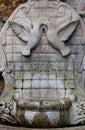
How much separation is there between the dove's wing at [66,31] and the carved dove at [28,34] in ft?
0.92

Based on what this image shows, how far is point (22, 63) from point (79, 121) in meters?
→ 1.09

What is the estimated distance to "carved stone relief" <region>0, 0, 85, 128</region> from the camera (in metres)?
4.90

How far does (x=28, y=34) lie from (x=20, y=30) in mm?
132

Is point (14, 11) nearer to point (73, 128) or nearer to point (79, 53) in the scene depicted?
point (79, 53)

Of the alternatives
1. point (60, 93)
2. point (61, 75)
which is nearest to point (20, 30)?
point (61, 75)

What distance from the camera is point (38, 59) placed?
4.99m

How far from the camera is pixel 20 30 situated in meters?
5.02

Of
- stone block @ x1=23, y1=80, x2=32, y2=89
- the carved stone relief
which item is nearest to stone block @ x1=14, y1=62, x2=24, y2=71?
the carved stone relief

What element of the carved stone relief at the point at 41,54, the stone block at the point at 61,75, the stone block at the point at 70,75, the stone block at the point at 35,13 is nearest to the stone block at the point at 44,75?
the carved stone relief at the point at 41,54

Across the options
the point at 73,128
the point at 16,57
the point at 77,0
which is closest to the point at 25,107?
the point at 73,128

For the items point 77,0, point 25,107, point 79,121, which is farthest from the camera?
point 77,0

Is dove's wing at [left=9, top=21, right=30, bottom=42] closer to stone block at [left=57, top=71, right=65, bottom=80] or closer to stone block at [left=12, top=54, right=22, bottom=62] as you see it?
stone block at [left=12, top=54, right=22, bottom=62]

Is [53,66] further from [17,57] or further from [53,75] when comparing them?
[17,57]

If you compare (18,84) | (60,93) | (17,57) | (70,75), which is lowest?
(60,93)
